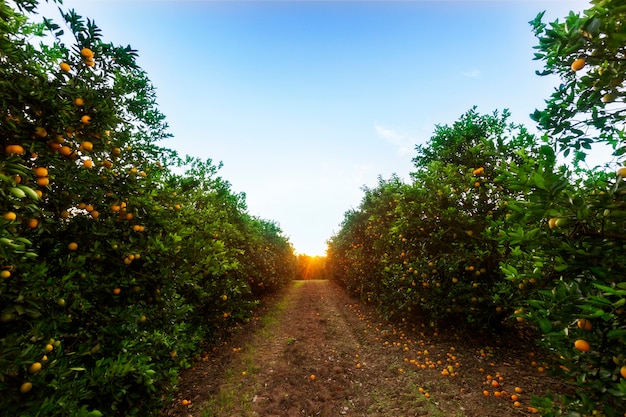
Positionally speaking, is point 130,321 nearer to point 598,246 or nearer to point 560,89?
point 598,246

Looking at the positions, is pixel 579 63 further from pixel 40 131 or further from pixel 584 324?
pixel 40 131

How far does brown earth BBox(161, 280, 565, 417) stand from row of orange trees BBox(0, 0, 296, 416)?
2.04 metres

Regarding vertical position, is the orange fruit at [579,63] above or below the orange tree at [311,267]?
above

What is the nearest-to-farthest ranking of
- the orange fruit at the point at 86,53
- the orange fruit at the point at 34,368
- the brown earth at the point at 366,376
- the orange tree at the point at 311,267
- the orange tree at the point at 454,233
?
the orange fruit at the point at 34,368 < the orange fruit at the point at 86,53 < the brown earth at the point at 366,376 < the orange tree at the point at 454,233 < the orange tree at the point at 311,267

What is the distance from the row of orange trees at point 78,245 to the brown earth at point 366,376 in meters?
2.04

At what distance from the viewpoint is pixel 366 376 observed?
6496mm

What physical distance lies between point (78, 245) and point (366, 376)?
6.55 meters

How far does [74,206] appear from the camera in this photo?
3.75 meters

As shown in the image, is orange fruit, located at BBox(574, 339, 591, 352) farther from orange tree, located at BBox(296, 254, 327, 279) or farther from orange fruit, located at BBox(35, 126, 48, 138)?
orange tree, located at BBox(296, 254, 327, 279)

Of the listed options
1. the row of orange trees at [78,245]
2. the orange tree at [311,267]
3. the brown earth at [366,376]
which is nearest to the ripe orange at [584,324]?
the brown earth at [366,376]

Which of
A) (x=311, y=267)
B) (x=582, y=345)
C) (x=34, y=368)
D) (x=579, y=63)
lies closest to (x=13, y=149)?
(x=34, y=368)

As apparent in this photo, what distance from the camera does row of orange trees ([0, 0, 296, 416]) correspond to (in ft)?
8.11

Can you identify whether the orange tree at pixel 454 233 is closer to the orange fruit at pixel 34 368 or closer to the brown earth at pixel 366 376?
the brown earth at pixel 366 376

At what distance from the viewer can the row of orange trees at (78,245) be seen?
2471mm
